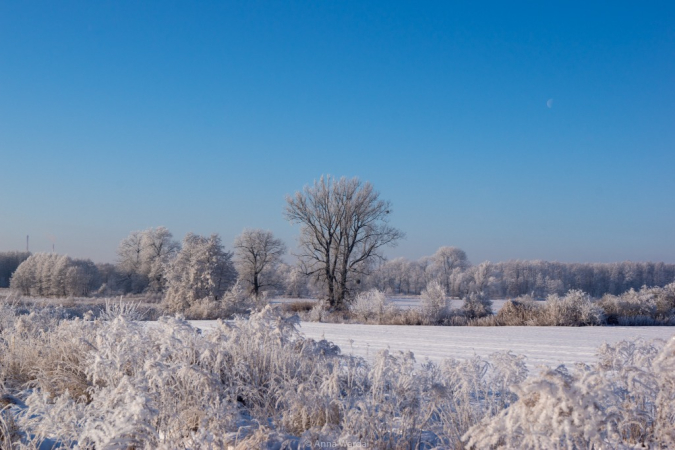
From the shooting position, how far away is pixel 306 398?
3621 millimetres

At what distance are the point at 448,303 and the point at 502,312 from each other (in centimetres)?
186

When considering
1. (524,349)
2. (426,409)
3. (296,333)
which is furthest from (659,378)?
(524,349)

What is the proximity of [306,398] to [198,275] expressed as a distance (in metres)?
16.2

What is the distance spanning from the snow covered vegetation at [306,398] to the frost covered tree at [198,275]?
12418mm

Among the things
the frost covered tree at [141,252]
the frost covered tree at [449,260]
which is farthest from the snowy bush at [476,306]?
the frost covered tree at [449,260]

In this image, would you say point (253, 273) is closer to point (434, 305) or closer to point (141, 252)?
point (141, 252)

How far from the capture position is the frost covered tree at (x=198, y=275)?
18688 mm

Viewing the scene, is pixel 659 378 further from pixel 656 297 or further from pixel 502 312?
pixel 656 297

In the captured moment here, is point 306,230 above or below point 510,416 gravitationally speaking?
above

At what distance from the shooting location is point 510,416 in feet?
5.96

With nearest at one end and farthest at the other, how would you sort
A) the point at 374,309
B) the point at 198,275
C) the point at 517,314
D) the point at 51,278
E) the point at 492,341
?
the point at 492,341 → the point at 517,314 → the point at 374,309 → the point at 198,275 → the point at 51,278

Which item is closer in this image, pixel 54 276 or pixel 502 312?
pixel 502 312

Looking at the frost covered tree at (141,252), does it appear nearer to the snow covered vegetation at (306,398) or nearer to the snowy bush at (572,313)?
the snowy bush at (572,313)

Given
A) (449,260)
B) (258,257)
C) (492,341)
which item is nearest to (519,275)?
(449,260)
